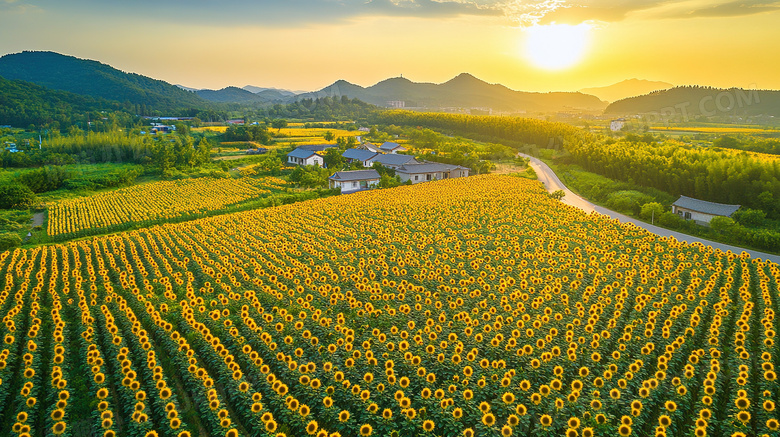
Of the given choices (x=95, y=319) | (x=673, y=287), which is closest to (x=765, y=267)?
(x=673, y=287)

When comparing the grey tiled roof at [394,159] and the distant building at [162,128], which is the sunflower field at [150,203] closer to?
the grey tiled roof at [394,159]

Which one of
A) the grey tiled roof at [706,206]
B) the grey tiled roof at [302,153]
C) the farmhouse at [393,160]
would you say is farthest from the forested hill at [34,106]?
the grey tiled roof at [706,206]

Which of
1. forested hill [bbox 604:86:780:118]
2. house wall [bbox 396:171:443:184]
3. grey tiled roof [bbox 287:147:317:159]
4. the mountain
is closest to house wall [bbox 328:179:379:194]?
house wall [bbox 396:171:443:184]

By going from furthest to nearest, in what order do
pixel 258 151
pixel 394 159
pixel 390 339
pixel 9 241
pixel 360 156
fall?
1. pixel 258 151
2. pixel 360 156
3. pixel 394 159
4. pixel 9 241
5. pixel 390 339

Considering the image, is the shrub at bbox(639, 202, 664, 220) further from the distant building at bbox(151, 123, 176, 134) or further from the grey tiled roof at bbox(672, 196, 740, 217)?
the distant building at bbox(151, 123, 176, 134)

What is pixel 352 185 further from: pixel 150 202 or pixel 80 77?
pixel 80 77

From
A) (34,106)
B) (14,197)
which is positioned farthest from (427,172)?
(34,106)
